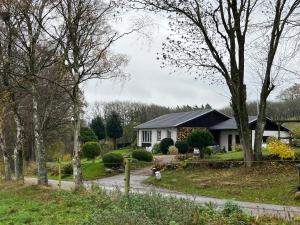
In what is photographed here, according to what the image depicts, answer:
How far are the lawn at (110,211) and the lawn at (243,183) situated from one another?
6201 mm

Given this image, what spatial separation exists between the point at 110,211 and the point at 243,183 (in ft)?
37.2

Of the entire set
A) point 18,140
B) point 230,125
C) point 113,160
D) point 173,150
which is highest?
point 230,125

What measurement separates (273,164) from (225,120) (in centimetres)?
3336

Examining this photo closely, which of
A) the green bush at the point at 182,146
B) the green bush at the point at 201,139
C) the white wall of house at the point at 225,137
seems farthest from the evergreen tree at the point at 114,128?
the green bush at the point at 201,139

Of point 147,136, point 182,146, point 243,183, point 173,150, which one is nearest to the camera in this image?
point 243,183

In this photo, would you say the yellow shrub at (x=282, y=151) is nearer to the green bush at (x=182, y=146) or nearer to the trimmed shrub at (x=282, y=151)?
the trimmed shrub at (x=282, y=151)

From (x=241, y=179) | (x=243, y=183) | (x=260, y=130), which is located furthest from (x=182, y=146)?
(x=243, y=183)

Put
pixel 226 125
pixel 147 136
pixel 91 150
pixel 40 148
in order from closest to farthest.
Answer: pixel 40 148
pixel 91 150
pixel 226 125
pixel 147 136

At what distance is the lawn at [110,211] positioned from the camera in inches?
338

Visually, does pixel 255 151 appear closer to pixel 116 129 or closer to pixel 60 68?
pixel 60 68

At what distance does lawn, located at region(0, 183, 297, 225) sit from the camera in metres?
8.59

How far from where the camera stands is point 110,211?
991 centimetres

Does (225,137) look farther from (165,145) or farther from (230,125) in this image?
(165,145)

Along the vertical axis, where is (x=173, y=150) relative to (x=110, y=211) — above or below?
above
